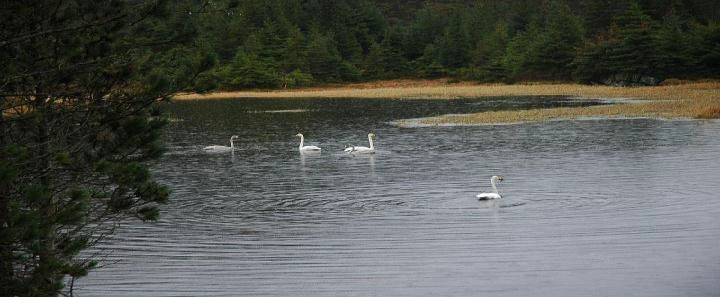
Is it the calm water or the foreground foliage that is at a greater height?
the foreground foliage

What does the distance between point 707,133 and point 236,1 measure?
104 ft

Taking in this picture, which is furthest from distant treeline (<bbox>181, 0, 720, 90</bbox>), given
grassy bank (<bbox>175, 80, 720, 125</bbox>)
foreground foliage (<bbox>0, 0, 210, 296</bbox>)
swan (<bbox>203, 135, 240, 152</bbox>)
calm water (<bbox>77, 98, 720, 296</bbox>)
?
foreground foliage (<bbox>0, 0, 210, 296</bbox>)

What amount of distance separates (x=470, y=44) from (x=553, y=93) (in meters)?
35.5

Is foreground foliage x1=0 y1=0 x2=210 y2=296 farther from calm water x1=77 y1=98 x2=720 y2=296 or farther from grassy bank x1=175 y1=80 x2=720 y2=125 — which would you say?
grassy bank x1=175 y1=80 x2=720 y2=125

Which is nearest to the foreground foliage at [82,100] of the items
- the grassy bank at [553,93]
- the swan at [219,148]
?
the swan at [219,148]

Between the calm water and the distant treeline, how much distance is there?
45.0 m

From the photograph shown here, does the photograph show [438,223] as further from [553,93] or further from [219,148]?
[553,93]

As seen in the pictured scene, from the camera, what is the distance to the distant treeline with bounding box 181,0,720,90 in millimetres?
85000

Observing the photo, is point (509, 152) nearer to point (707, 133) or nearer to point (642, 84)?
point (707, 133)

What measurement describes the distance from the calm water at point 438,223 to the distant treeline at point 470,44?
45.0 meters

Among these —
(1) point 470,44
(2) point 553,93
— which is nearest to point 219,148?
(2) point 553,93

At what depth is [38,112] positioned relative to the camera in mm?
11875

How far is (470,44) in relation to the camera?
114m

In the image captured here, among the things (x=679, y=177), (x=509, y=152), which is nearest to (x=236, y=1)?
(x=679, y=177)
